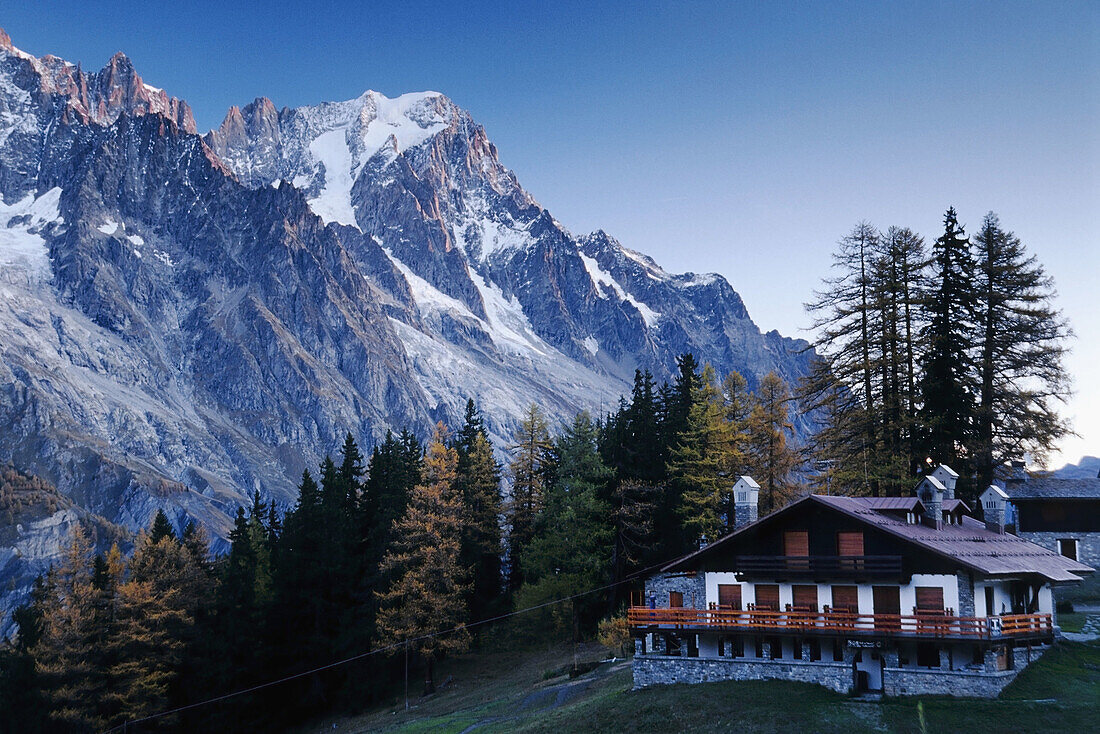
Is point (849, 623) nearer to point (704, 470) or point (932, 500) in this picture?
point (932, 500)

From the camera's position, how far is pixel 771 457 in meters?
63.8

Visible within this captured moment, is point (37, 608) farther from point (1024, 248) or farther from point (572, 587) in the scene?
point (1024, 248)

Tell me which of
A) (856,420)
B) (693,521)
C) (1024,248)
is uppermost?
(1024,248)

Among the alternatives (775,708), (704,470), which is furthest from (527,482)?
(775,708)

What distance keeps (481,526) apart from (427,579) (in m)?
10.8

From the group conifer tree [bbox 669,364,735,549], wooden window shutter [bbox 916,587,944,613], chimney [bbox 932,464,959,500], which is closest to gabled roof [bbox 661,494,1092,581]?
chimney [bbox 932,464,959,500]

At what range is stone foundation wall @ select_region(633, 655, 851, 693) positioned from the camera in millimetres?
41188

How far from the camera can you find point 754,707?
39.2 metres

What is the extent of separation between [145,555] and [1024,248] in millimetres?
64473

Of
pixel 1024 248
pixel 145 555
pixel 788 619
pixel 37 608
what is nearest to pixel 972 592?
pixel 788 619

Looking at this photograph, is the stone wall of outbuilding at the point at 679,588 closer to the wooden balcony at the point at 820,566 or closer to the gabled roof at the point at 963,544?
the gabled roof at the point at 963,544

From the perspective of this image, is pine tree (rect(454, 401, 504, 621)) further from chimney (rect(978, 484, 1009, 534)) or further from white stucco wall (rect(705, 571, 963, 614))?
chimney (rect(978, 484, 1009, 534))

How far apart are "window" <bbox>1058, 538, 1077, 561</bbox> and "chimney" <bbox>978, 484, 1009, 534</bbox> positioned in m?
13.5

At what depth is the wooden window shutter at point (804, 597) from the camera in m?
44.7
